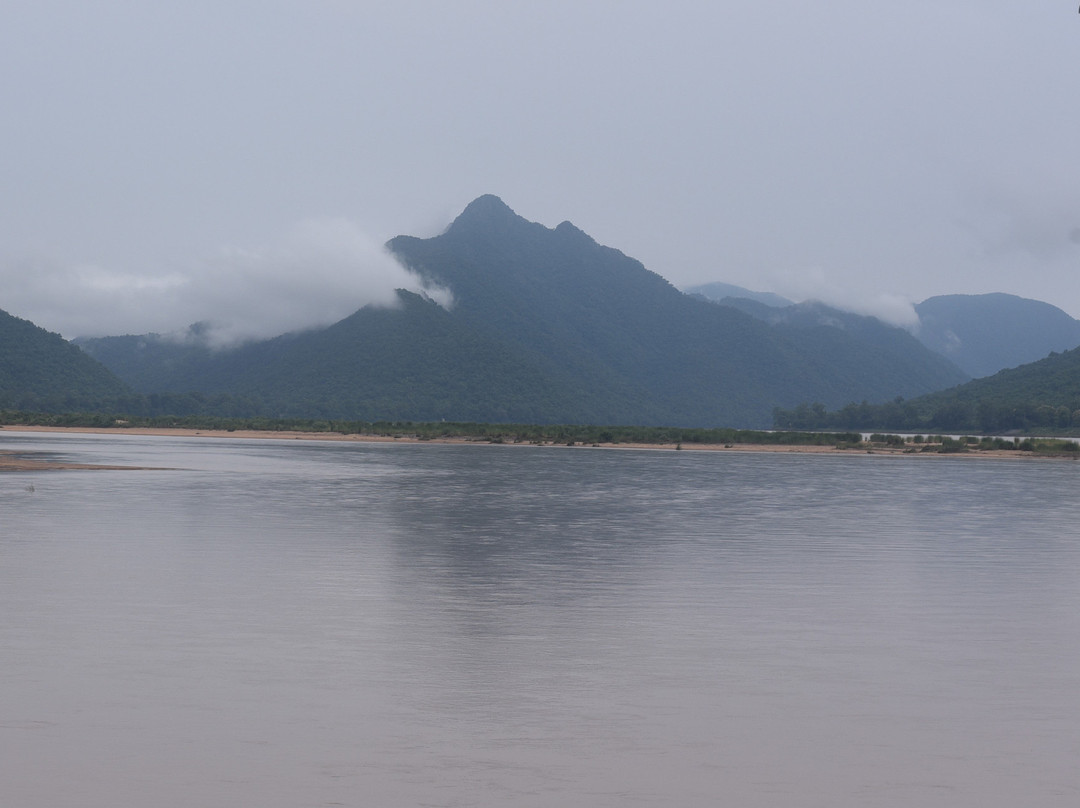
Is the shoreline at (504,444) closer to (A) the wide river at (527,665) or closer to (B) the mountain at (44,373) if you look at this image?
(B) the mountain at (44,373)

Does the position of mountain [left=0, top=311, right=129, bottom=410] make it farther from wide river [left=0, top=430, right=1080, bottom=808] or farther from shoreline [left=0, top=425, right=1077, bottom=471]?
wide river [left=0, top=430, right=1080, bottom=808]

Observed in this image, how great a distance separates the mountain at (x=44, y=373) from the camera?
15800 cm

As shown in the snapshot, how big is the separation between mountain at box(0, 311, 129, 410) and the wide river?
14294cm

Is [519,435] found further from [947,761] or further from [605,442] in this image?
[947,761]

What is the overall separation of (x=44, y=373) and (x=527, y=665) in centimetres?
17457

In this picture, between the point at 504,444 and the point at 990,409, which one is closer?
the point at 504,444

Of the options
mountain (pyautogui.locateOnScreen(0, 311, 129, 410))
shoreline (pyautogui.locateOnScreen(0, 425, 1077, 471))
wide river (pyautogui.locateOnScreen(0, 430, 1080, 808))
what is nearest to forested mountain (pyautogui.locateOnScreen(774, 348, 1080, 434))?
shoreline (pyautogui.locateOnScreen(0, 425, 1077, 471))

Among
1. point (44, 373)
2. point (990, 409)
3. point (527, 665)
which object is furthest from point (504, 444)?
point (527, 665)

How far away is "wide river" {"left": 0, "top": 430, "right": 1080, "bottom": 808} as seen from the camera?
8125mm

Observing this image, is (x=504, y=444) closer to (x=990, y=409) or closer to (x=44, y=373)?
(x=990, y=409)

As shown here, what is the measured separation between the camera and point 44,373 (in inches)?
6649

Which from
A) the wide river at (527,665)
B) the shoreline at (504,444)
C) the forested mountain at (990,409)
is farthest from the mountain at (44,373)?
the wide river at (527,665)

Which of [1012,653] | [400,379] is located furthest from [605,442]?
[1012,653]

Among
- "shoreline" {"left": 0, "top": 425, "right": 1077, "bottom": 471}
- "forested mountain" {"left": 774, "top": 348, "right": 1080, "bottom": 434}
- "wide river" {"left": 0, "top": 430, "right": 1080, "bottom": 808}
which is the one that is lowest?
"wide river" {"left": 0, "top": 430, "right": 1080, "bottom": 808}
